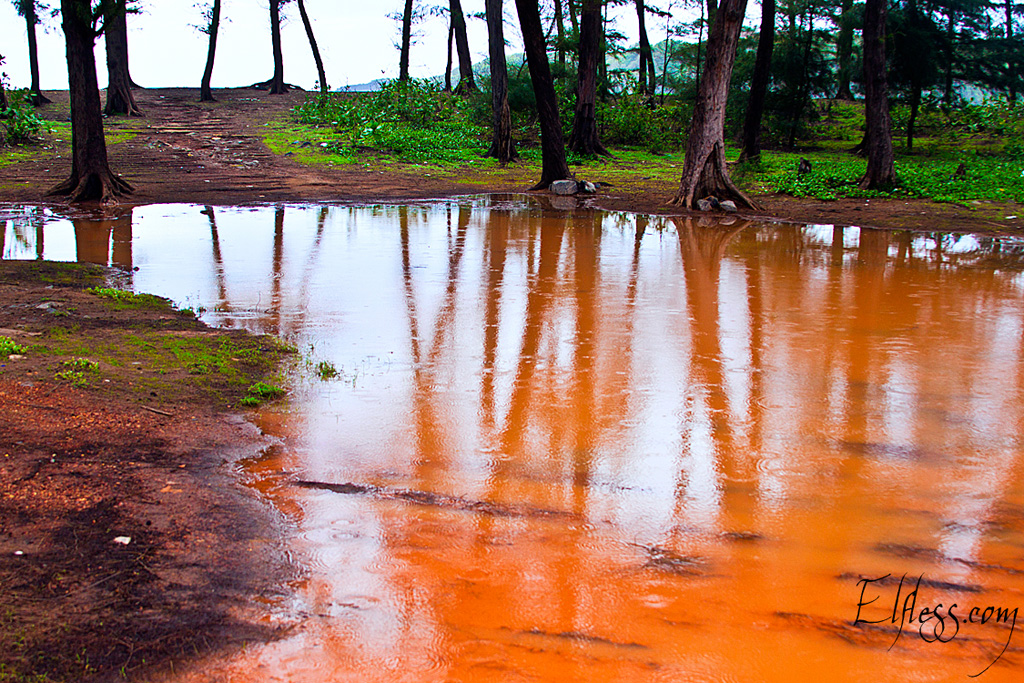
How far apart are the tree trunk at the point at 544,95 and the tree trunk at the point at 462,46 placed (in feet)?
58.7

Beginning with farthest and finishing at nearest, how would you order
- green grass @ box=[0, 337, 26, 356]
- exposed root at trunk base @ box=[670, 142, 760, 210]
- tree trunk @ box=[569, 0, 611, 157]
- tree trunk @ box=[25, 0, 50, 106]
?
tree trunk @ box=[25, 0, 50, 106]
tree trunk @ box=[569, 0, 611, 157]
exposed root at trunk base @ box=[670, 142, 760, 210]
green grass @ box=[0, 337, 26, 356]

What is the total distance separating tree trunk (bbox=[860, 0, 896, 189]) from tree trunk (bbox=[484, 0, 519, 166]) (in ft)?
30.6

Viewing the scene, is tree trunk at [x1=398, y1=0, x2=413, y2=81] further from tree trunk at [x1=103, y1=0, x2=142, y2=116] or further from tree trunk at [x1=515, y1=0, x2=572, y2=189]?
tree trunk at [x1=515, y1=0, x2=572, y2=189]

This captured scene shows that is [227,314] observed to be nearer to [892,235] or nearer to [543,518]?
[543,518]

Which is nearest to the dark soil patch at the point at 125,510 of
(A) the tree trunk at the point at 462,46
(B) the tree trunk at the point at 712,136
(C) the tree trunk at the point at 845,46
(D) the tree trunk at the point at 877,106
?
(B) the tree trunk at the point at 712,136

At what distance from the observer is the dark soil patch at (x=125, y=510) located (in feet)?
9.47

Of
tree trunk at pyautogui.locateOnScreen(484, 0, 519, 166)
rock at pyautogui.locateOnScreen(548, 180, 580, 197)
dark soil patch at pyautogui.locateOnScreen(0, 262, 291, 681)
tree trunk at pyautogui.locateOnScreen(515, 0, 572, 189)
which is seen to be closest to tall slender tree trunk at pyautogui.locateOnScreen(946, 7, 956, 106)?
tree trunk at pyautogui.locateOnScreen(484, 0, 519, 166)

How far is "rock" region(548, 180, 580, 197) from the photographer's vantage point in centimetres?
1797

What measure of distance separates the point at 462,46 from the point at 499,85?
1530 centimetres

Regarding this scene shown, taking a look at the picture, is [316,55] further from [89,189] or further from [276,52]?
[89,189]

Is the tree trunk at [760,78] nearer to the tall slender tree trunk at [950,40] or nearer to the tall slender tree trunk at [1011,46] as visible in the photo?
the tall slender tree trunk at [950,40]

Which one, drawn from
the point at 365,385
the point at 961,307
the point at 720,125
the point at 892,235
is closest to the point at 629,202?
the point at 720,125

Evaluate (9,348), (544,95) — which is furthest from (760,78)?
(9,348)

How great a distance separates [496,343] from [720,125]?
10.9 m
